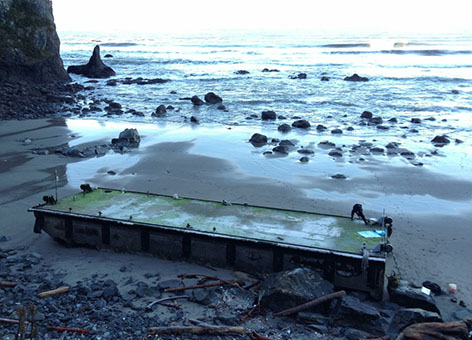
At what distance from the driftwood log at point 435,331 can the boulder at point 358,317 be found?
0.53 metres

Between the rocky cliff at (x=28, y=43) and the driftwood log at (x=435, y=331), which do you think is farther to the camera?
the rocky cliff at (x=28, y=43)

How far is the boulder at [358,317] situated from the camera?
25.6ft

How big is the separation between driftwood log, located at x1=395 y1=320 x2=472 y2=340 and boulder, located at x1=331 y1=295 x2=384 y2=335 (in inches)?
20.8

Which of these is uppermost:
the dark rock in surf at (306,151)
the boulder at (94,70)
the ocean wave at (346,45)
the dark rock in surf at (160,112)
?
the ocean wave at (346,45)

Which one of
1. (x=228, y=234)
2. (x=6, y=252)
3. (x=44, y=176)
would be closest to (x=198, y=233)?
(x=228, y=234)

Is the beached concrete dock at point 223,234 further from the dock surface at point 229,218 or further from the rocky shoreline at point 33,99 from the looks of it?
the rocky shoreline at point 33,99

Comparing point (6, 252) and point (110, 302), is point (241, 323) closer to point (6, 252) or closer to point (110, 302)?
point (110, 302)

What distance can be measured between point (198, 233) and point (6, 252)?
4274 millimetres

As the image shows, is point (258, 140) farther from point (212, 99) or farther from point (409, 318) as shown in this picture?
point (409, 318)

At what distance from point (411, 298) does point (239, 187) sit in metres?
7.67

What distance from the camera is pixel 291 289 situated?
27.1 feet

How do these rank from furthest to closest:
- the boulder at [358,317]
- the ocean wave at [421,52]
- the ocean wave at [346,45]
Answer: the ocean wave at [346,45] → the ocean wave at [421,52] → the boulder at [358,317]

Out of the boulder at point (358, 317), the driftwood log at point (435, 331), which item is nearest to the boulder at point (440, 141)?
the boulder at point (358, 317)

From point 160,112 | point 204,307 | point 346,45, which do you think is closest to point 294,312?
point 204,307
